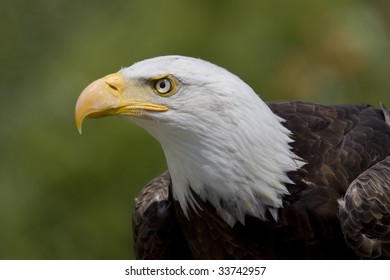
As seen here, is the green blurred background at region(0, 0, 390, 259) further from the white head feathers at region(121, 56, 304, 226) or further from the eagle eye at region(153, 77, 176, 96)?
the eagle eye at region(153, 77, 176, 96)

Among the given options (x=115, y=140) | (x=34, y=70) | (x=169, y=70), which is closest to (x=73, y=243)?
(x=115, y=140)

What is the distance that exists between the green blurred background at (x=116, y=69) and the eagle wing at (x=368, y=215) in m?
4.19

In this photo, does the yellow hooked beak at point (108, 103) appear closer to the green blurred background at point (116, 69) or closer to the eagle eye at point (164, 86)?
the eagle eye at point (164, 86)

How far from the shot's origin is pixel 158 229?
585cm

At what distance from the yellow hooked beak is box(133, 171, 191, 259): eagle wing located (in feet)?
2.93

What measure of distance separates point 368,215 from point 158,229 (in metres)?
1.18

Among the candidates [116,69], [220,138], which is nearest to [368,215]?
[220,138]

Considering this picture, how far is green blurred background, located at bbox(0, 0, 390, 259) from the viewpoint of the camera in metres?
9.68

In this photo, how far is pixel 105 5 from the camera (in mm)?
11680

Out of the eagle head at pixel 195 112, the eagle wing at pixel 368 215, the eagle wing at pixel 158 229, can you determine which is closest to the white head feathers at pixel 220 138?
the eagle head at pixel 195 112

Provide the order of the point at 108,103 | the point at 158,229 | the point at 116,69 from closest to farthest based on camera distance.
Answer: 1. the point at 108,103
2. the point at 158,229
3. the point at 116,69

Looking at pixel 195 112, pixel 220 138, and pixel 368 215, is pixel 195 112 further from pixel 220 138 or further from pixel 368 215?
pixel 368 215
